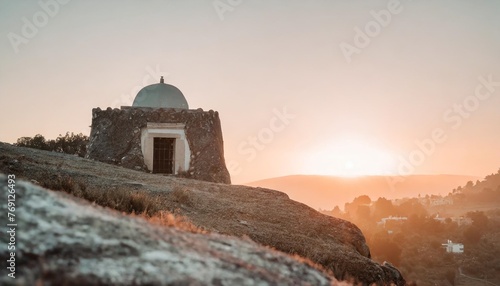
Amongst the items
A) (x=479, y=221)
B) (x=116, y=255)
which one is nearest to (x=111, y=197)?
(x=116, y=255)

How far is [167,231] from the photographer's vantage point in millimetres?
3232

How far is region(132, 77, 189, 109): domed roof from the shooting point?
19281 millimetres

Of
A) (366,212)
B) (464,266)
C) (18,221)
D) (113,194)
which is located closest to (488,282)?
(464,266)

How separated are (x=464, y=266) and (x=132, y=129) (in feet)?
200

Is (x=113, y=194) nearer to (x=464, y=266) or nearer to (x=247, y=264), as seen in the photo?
(x=247, y=264)

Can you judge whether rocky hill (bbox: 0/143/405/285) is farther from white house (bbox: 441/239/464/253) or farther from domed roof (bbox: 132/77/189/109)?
white house (bbox: 441/239/464/253)

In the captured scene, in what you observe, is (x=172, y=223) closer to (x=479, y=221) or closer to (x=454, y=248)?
(x=454, y=248)

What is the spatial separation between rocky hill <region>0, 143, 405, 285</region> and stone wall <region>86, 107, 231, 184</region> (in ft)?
15.7

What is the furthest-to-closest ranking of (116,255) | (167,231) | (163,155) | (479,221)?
(479,221) → (163,155) → (167,231) → (116,255)

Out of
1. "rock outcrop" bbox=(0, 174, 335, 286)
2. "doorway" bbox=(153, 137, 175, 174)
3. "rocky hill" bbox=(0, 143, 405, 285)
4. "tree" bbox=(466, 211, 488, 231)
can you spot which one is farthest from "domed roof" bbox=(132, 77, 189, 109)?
"tree" bbox=(466, 211, 488, 231)

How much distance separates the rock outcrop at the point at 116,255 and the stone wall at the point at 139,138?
1388cm

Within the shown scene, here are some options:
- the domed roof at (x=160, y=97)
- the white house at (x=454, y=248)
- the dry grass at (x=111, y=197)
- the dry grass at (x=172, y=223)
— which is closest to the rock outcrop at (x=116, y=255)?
the dry grass at (x=172, y=223)

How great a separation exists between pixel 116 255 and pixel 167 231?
767mm

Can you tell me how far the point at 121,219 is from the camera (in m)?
3.10
